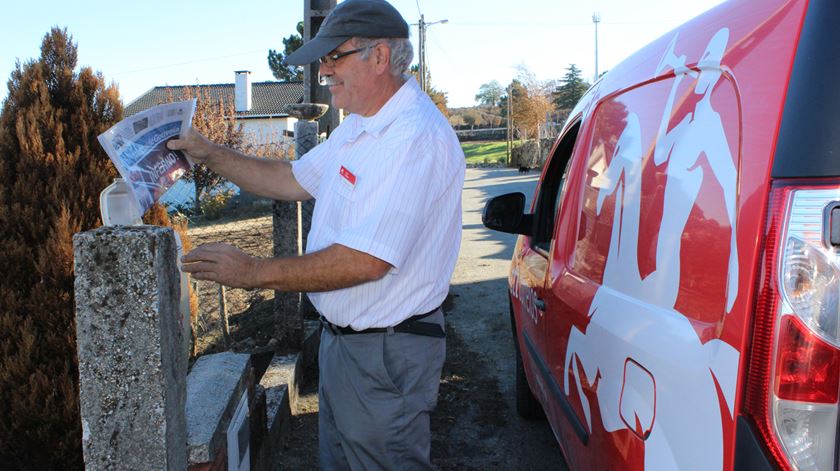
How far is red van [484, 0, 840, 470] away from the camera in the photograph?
3.61 ft

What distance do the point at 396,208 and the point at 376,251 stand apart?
5.5 inches

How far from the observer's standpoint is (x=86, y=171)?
2.98 meters

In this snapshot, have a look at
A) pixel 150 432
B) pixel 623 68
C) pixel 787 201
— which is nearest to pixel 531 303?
pixel 623 68

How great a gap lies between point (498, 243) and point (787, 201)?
9970mm

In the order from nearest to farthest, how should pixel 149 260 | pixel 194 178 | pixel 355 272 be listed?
pixel 149 260 → pixel 355 272 → pixel 194 178

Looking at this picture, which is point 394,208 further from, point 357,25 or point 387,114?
→ point 357,25

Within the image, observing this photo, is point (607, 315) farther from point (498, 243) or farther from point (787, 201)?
point (498, 243)

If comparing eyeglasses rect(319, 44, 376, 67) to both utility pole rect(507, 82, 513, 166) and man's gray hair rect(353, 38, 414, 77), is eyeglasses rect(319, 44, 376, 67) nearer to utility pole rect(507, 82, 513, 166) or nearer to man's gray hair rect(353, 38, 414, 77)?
man's gray hair rect(353, 38, 414, 77)

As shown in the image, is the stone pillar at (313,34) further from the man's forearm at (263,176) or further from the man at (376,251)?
the man at (376,251)

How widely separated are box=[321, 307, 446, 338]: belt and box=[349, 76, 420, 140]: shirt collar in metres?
0.62

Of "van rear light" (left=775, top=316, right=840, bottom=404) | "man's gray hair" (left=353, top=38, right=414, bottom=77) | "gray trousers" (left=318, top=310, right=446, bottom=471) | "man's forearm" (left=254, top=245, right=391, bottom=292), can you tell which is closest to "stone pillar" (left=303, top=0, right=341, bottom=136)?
"man's gray hair" (left=353, top=38, right=414, bottom=77)

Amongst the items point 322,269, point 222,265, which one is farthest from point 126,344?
point 322,269

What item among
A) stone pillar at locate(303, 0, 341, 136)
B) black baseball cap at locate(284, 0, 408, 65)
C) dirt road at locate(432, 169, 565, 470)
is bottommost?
dirt road at locate(432, 169, 565, 470)

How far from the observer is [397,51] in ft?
7.55
